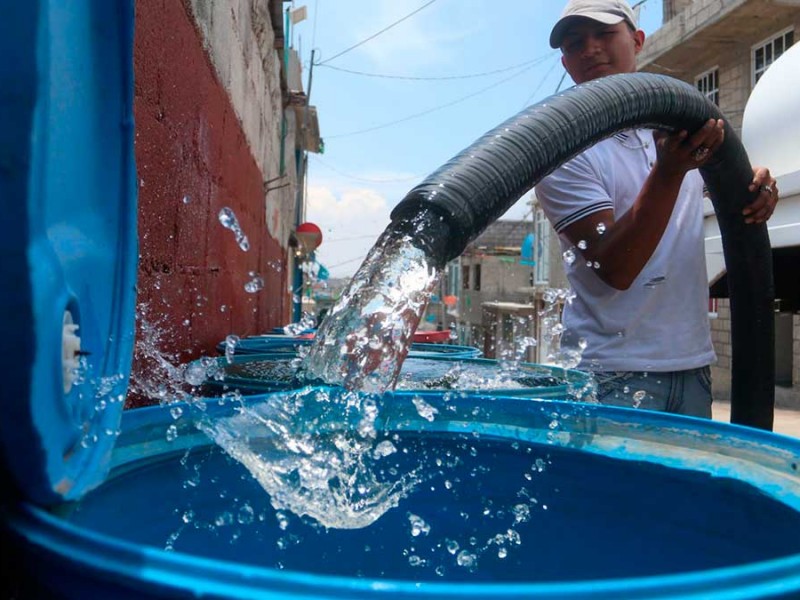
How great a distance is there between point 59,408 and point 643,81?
63.5 inches

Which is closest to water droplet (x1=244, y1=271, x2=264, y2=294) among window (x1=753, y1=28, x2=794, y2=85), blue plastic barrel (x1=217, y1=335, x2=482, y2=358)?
blue plastic barrel (x1=217, y1=335, x2=482, y2=358)

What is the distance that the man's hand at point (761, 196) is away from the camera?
2238 mm

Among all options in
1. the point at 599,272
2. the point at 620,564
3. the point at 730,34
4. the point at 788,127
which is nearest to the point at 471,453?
the point at 620,564

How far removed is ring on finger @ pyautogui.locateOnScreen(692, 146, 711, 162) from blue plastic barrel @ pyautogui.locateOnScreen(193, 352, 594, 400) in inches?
28.0

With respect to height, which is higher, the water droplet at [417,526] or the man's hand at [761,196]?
the man's hand at [761,196]

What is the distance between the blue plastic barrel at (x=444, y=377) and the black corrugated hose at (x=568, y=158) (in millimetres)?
389

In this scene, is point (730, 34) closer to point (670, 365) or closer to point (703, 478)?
point (670, 365)

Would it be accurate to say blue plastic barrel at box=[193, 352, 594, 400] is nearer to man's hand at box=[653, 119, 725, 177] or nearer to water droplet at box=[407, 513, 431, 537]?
water droplet at box=[407, 513, 431, 537]

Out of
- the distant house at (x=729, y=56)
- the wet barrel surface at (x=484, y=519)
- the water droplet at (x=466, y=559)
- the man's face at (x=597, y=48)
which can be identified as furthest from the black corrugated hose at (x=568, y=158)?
the distant house at (x=729, y=56)

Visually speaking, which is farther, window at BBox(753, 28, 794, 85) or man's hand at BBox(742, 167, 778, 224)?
window at BBox(753, 28, 794, 85)

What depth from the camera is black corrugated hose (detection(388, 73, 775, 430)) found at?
1.38 m

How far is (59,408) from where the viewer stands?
69cm

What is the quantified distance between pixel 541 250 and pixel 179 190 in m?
22.8

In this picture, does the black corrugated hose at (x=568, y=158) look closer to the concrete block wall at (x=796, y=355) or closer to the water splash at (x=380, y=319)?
the water splash at (x=380, y=319)
